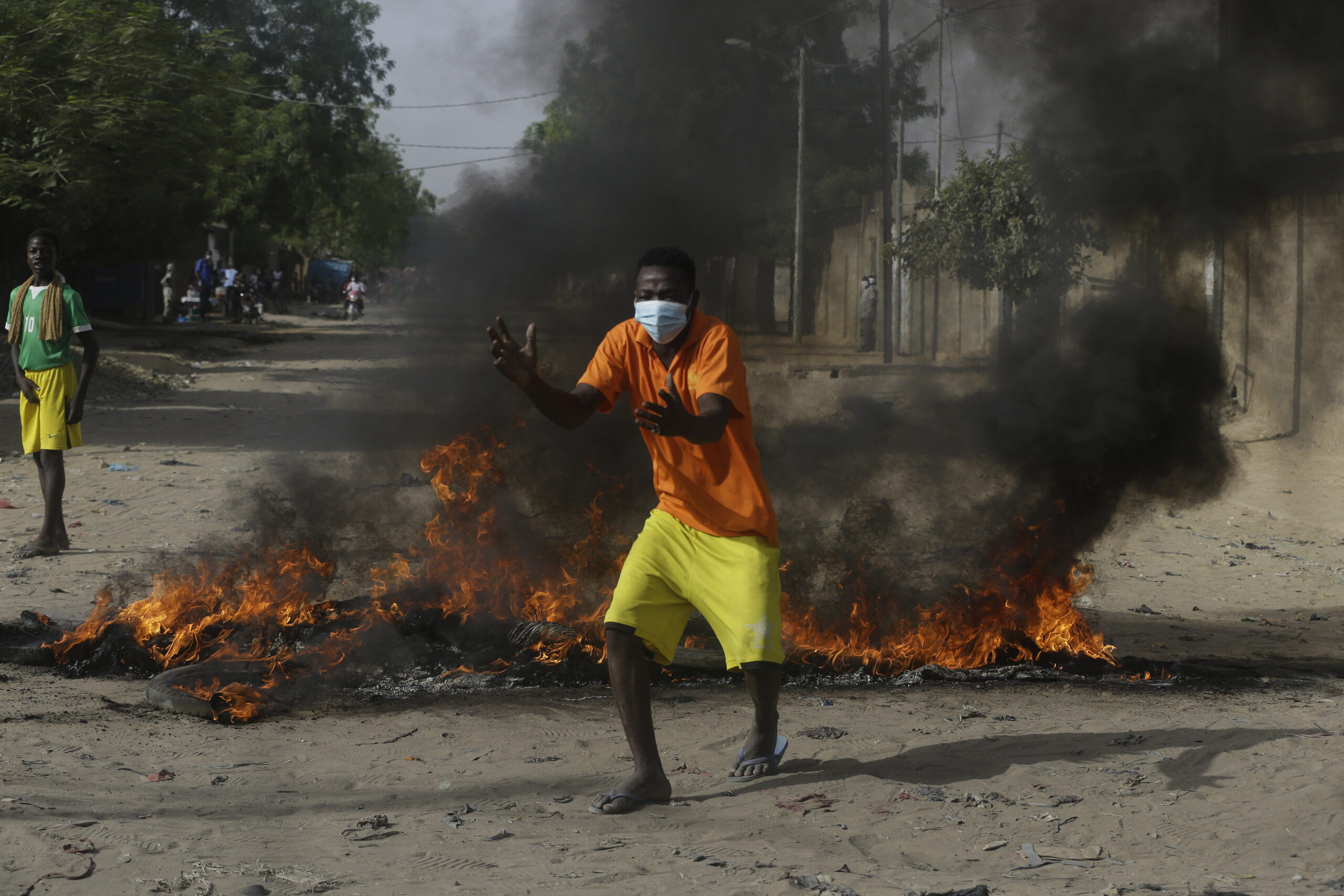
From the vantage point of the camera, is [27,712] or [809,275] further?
[809,275]

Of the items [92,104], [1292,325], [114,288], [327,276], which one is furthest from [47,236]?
[327,276]

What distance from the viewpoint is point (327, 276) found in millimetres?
63031

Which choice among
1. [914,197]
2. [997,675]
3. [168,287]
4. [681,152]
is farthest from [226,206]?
[997,675]

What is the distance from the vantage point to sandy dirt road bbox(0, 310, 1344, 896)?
2.97 m

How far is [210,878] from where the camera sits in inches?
114

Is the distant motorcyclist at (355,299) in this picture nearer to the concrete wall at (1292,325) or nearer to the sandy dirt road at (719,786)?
the concrete wall at (1292,325)

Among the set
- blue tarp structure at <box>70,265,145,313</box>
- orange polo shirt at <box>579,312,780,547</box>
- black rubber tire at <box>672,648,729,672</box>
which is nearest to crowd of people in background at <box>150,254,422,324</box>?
blue tarp structure at <box>70,265,145,313</box>

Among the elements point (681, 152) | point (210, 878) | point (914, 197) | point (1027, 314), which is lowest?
point (210, 878)

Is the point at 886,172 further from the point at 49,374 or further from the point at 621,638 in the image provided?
the point at 621,638

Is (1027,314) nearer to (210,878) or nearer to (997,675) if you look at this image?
(997,675)

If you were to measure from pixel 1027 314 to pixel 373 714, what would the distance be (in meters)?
5.22

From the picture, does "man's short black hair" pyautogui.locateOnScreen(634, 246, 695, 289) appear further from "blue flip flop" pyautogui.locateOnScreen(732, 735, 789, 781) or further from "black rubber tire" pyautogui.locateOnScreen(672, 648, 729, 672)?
"black rubber tire" pyautogui.locateOnScreen(672, 648, 729, 672)

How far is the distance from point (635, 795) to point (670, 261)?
162 centimetres

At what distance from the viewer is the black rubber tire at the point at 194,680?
14.3 feet
